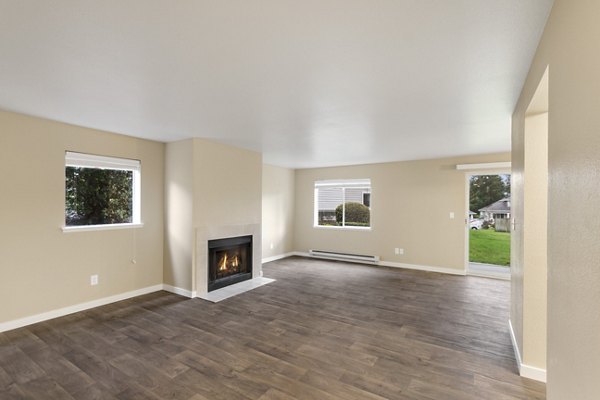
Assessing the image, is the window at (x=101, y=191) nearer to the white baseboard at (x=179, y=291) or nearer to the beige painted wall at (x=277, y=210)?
the white baseboard at (x=179, y=291)

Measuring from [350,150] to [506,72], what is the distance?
305 cm

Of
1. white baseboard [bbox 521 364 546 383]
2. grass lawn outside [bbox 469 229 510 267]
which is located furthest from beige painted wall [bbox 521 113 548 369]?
grass lawn outside [bbox 469 229 510 267]

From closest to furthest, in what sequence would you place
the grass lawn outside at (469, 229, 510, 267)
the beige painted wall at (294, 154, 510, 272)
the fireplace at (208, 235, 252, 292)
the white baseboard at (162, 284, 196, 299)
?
the white baseboard at (162, 284, 196, 299), the fireplace at (208, 235, 252, 292), the beige painted wall at (294, 154, 510, 272), the grass lawn outside at (469, 229, 510, 267)

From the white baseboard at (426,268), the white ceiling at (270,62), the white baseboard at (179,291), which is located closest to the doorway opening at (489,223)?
the white baseboard at (426,268)

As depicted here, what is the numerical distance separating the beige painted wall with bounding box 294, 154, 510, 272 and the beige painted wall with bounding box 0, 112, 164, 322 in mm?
4596

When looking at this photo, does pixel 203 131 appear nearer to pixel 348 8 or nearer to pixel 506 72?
pixel 348 8

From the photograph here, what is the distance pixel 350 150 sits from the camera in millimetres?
5051

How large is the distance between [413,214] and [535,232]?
407cm

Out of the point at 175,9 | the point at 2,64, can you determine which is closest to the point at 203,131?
the point at 2,64

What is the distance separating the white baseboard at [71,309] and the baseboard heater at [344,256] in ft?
12.5

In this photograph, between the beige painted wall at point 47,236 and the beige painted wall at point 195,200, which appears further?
the beige painted wall at point 195,200

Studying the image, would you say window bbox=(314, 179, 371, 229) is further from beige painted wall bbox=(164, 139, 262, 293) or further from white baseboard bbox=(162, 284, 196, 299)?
white baseboard bbox=(162, 284, 196, 299)

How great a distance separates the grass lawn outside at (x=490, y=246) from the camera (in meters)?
5.89

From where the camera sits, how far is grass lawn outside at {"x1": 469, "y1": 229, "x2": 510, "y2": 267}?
5895 millimetres
